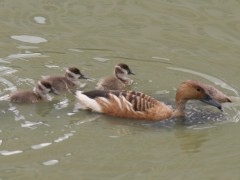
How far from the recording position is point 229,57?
Result: 396 inches

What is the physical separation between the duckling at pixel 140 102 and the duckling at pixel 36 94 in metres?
0.43

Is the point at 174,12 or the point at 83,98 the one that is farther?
the point at 174,12

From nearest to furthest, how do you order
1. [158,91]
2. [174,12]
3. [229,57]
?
1. [158,91]
2. [229,57]
3. [174,12]

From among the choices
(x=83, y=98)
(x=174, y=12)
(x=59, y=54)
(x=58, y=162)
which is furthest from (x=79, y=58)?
(x=58, y=162)

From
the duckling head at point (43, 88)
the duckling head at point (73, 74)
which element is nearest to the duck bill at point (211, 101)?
the duckling head at point (73, 74)

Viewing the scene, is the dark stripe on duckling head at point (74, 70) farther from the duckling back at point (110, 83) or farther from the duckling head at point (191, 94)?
the duckling head at point (191, 94)

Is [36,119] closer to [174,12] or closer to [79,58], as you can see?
[79,58]

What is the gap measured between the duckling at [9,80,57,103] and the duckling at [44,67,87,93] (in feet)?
0.55

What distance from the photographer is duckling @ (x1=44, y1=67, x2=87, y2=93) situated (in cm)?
877

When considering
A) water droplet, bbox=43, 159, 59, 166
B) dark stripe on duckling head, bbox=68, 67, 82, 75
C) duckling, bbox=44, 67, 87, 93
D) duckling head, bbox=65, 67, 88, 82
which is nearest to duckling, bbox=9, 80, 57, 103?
duckling, bbox=44, 67, 87, 93

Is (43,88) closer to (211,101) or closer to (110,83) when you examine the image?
(110,83)

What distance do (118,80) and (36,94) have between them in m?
0.96

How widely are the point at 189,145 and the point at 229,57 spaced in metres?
2.92

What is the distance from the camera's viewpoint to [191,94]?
8141mm
